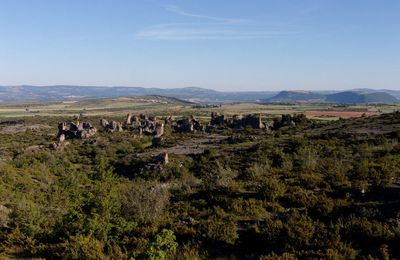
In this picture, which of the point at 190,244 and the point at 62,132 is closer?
the point at 190,244

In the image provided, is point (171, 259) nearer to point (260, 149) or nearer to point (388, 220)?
point (388, 220)

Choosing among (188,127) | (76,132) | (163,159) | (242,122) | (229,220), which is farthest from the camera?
(242,122)

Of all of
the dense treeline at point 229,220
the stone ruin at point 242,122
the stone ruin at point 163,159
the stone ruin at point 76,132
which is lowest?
the stone ruin at point 76,132

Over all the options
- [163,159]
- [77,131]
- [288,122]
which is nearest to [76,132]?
[77,131]

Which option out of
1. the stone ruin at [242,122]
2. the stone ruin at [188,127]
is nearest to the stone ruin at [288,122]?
the stone ruin at [242,122]

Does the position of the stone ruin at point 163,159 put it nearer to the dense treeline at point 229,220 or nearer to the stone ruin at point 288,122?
the dense treeline at point 229,220

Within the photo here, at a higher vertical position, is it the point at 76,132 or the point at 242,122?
the point at 242,122

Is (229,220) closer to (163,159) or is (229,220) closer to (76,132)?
(163,159)

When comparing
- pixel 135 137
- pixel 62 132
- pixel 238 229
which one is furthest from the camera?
pixel 62 132

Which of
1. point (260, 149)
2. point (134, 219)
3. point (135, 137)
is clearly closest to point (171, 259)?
point (134, 219)

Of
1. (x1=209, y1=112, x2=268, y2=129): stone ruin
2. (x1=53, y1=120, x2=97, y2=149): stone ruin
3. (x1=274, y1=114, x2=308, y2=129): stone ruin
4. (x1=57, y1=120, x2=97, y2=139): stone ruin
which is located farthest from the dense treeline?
(x1=274, y1=114, x2=308, y2=129): stone ruin

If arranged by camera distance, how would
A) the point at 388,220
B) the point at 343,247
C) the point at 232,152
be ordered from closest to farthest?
the point at 343,247 < the point at 388,220 < the point at 232,152
